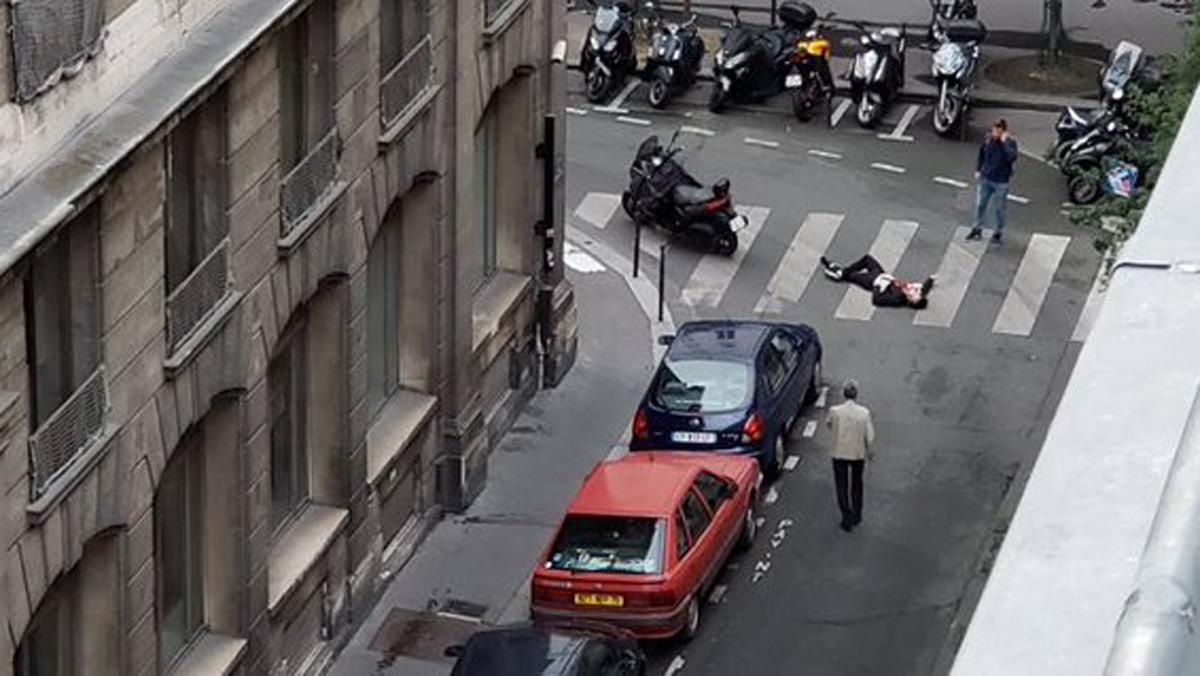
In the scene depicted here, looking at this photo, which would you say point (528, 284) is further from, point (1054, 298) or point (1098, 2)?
point (1098, 2)

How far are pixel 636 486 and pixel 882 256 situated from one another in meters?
11.4

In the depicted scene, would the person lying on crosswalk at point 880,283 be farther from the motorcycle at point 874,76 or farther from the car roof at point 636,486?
the car roof at point 636,486

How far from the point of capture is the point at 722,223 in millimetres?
35688

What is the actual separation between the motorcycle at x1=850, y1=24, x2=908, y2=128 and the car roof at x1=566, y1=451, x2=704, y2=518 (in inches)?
613

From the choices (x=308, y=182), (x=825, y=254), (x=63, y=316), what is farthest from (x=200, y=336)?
(x=825, y=254)

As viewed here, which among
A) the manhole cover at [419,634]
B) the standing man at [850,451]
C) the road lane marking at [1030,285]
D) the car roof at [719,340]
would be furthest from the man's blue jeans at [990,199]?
the manhole cover at [419,634]

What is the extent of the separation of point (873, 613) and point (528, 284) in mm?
6850

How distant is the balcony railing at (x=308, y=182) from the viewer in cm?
2277

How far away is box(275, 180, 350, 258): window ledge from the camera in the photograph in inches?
893

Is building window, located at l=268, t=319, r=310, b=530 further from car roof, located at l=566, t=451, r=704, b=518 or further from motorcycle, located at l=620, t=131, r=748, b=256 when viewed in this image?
motorcycle, located at l=620, t=131, r=748, b=256

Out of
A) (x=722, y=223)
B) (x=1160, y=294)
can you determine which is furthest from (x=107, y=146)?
(x=722, y=223)

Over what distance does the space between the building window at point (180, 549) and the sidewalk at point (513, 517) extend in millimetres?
2953

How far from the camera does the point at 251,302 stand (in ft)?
72.3

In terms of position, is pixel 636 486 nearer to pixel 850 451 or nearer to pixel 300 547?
pixel 850 451
